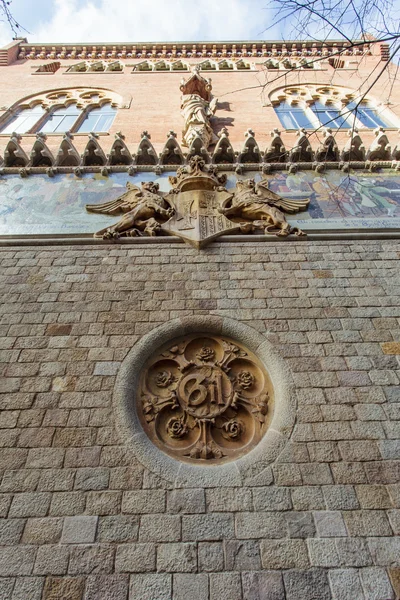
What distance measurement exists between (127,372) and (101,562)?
163 cm

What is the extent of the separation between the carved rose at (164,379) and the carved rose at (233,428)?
2.42 ft

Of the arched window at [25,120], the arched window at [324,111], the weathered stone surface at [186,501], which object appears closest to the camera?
the weathered stone surface at [186,501]

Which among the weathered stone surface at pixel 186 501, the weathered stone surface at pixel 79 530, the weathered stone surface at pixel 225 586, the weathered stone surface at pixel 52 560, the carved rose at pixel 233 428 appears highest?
the carved rose at pixel 233 428

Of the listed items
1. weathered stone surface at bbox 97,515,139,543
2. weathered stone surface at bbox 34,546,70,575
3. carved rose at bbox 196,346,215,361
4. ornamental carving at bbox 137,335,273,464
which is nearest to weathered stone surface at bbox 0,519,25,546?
weathered stone surface at bbox 34,546,70,575

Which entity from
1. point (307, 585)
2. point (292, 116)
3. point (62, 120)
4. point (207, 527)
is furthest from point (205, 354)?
point (62, 120)

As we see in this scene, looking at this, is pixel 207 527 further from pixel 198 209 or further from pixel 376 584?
pixel 198 209

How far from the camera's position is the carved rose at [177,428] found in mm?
3709

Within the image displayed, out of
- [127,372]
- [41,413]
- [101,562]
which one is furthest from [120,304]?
Answer: [101,562]

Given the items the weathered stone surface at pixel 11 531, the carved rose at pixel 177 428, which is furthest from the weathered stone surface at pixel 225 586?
the weathered stone surface at pixel 11 531

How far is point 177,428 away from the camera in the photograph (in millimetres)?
3740

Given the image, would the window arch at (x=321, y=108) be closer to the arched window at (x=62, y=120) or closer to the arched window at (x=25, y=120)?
the arched window at (x=62, y=120)

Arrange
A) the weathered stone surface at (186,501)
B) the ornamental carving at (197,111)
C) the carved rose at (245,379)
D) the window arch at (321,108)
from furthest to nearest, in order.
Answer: the window arch at (321,108), the ornamental carving at (197,111), the carved rose at (245,379), the weathered stone surface at (186,501)

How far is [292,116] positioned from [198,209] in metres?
7.95

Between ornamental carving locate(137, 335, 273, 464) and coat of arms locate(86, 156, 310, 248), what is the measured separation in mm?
1851
